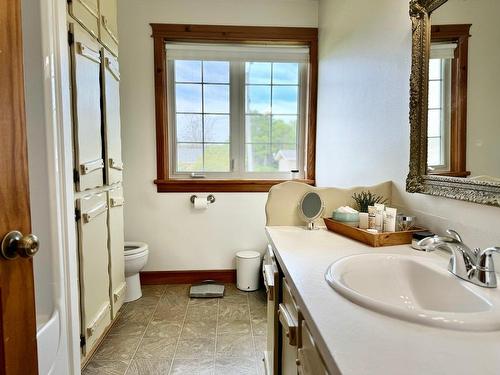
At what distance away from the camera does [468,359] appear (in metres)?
0.58

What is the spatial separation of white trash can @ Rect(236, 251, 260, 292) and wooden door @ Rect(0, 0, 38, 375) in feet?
7.12

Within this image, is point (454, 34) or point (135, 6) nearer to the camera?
point (454, 34)

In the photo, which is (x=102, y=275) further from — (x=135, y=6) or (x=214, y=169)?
(x=135, y=6)

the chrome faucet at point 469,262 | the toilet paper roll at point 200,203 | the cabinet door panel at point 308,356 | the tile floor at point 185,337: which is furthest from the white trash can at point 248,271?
the chrome faucet at point 469,262

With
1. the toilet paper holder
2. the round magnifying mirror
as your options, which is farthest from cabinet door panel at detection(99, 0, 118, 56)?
the round magnifying mirror

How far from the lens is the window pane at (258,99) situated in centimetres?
316

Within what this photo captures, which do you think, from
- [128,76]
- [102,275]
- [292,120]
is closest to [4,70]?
[102,275]

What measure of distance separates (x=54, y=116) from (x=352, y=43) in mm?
1854

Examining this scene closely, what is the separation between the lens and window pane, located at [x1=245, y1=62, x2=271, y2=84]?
3133 mm

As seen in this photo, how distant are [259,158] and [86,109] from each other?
1.72m

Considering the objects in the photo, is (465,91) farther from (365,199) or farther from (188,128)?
(188,128)

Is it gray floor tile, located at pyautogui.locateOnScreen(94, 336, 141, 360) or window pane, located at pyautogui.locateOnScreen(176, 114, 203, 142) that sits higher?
window pane, located at pyautogui.locateOnScreen(176, 114, 203, 142)

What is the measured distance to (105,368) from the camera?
1.87 metres

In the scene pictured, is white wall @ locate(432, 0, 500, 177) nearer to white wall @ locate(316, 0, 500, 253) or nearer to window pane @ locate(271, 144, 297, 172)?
white wall @ locate(316, 0, 500, 253)
